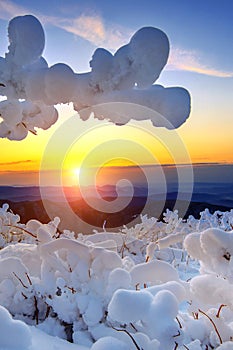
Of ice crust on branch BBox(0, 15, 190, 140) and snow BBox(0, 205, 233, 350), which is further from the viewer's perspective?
ice crust on branch BBox(0, 15, 190, 140)

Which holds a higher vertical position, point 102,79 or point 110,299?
point 102,79

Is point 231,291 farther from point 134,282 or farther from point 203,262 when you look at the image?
point 134,282

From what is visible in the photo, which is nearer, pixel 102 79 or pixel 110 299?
pixel 110 299

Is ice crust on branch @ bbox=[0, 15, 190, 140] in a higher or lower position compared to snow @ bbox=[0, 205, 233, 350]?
higher

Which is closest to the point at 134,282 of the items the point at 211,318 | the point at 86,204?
the point at 211,318
